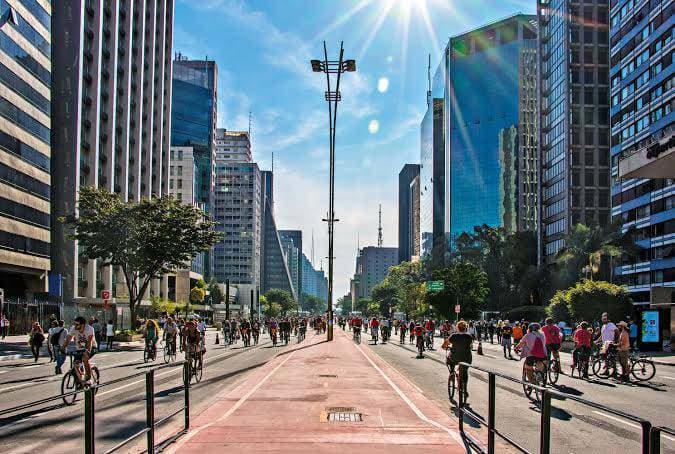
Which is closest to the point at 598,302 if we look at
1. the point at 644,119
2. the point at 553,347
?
the point at 553,347

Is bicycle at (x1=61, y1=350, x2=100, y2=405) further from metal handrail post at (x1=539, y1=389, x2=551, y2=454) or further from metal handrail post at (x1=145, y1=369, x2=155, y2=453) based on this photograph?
metal handrail post at (x1=539, y1=389, x2=551, y2=454)

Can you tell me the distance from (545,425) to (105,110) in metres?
74.8

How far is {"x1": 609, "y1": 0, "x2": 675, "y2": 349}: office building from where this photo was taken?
66.1 metres

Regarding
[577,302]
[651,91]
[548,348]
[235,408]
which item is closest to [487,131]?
[651,91]

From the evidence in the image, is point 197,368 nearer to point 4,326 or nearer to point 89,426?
point 89,426

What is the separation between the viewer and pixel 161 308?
7812 cm

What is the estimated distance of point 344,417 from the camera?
1161cm

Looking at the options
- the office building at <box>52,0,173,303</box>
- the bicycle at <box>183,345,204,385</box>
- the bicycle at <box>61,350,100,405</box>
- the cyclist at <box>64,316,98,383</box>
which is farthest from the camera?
the office building at <box>52,0,173,303</box>

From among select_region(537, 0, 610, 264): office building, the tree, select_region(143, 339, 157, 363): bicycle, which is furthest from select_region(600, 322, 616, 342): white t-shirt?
select_region(537, 0, 610, 264): office building

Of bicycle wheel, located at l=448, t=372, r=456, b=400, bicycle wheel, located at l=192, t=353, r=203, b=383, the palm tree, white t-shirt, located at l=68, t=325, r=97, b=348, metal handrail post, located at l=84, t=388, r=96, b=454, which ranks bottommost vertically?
bicycle wheel, located at l=192, t=353, r=203, b=383

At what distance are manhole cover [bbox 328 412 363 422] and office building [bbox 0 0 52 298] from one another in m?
45.5

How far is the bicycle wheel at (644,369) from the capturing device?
2270cm

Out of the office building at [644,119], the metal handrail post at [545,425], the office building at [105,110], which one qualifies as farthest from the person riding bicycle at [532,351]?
the office building at [644,119]

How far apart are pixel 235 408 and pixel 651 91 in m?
68.4
